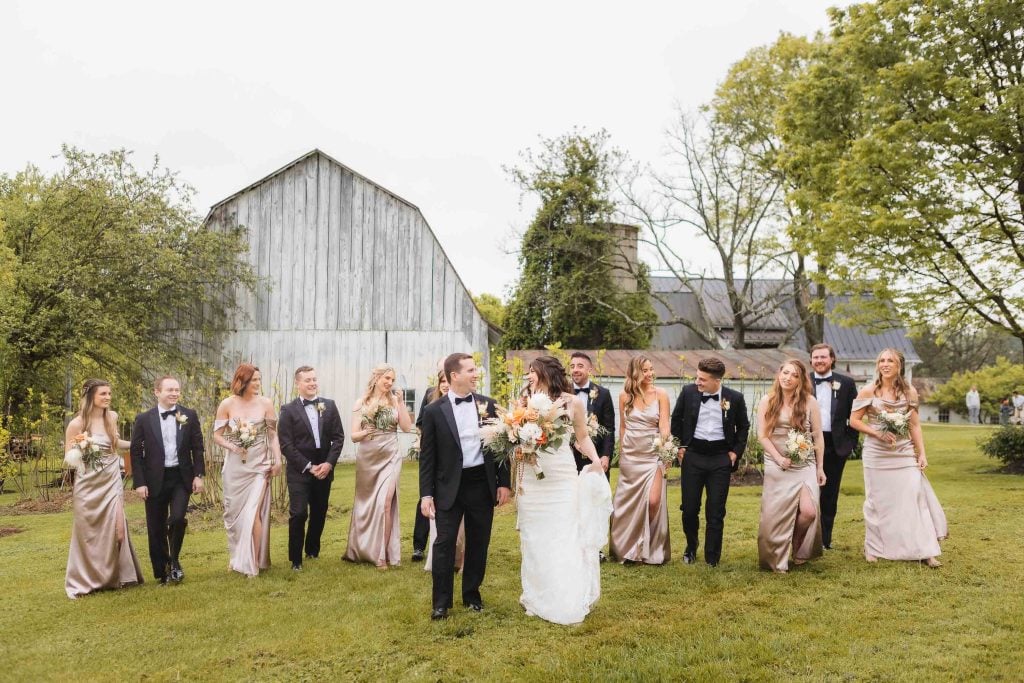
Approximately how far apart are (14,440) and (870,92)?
20.0 m

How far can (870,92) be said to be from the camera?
57.3 feet

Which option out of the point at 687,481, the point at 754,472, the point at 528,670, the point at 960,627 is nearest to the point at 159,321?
the point at 754,472

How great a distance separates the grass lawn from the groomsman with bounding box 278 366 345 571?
0.54m

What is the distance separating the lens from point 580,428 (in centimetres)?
651

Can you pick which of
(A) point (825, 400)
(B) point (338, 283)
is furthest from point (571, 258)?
(A) point (825, 400)

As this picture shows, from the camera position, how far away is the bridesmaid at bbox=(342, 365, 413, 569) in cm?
849

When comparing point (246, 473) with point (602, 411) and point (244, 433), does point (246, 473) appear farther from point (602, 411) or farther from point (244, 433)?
point (602, 411)

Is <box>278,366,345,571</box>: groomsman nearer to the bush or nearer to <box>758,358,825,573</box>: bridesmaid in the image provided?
<box>758,358,825,573</box>: bridesmaid

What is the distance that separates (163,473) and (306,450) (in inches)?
54.2

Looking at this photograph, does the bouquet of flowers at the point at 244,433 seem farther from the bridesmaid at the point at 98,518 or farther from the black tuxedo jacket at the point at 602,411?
the black tuxedo jacket at the point at 602,411

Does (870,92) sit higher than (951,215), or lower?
higher

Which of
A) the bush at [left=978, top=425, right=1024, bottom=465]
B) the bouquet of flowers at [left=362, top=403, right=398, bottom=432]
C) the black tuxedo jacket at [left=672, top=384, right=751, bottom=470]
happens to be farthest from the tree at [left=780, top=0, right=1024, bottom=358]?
the bouquet of flowers at [left=362, top=403, right=398, bottom=432]

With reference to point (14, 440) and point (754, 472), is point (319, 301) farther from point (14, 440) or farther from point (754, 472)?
point (754, 472)

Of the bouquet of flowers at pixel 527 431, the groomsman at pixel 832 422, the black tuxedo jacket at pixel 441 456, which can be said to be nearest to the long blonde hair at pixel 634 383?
the groomsman at pixel 832 422
